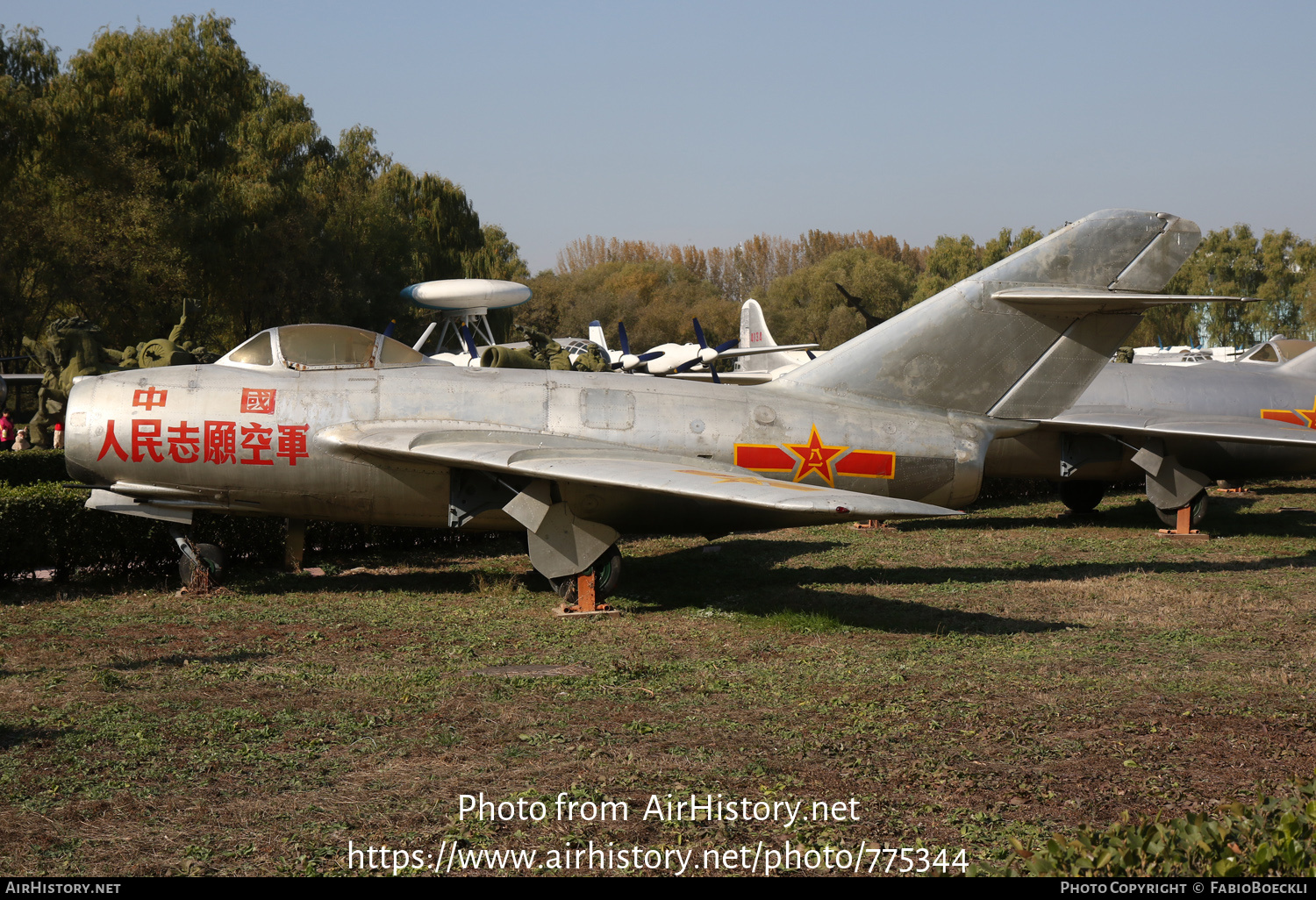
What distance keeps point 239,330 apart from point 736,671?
43232 millimetres

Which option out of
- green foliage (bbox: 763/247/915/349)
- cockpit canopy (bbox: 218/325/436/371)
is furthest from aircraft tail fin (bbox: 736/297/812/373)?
cockpit canopy (bbox: 218/325/436/371)

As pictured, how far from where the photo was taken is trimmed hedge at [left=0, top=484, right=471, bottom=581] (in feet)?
39.4

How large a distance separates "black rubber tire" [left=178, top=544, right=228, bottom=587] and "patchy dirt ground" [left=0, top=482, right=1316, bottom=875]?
276 millimetres

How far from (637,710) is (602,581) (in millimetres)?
4253

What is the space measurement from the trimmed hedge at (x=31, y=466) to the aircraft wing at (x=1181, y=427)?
16.9m

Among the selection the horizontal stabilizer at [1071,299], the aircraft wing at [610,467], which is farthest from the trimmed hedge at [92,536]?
the horizontal stabilizer at [1071,299]

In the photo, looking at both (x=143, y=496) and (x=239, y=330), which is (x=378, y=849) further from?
(x=239, y=330)

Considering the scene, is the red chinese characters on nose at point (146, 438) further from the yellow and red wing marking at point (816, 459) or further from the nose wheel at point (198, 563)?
the yellow and red wing marking at point (816, 459)

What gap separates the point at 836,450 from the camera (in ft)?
39.9

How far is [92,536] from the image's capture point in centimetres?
1252

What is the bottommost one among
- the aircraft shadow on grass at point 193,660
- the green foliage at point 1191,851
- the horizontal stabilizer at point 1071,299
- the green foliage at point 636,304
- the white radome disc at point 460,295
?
the aircraft shadow on grass at point 193,660

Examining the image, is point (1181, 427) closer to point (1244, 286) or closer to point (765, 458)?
point (765, 458)

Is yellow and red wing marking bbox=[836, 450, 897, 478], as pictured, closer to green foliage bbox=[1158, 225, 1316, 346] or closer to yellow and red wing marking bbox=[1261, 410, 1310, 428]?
yellow and red wing marking bbox=[1261, 410, 1310, 428]

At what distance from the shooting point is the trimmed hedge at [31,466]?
17078mm
